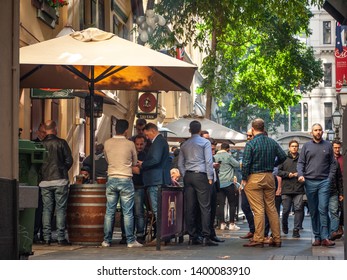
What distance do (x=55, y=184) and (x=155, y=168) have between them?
4.84ft

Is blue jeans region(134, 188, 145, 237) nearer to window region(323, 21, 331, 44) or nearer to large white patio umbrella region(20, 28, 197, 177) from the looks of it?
large white patio umbrella region(20, 28, 197, 177)

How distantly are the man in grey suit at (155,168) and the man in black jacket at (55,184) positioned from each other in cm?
113

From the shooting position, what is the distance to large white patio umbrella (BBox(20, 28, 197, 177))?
1483cm

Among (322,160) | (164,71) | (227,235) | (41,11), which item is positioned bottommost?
(227,235)

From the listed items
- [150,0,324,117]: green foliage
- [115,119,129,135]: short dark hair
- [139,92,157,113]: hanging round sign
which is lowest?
[115,119,129,135]: short dark hair

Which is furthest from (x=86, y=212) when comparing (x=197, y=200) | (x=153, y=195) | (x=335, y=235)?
(x=335, y=235)

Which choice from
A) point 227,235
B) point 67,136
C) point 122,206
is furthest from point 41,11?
point 122,206

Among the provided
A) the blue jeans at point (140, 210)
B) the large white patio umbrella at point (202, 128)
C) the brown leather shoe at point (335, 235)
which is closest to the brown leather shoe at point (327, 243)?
the brown leather shoe at point (335, 235)

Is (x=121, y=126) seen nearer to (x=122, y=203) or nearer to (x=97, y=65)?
(x=97, y=65)

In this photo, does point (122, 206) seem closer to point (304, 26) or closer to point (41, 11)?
point (41, 11)

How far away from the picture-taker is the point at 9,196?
8711 mm

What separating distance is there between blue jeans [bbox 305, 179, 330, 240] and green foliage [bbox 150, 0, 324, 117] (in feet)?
24.1

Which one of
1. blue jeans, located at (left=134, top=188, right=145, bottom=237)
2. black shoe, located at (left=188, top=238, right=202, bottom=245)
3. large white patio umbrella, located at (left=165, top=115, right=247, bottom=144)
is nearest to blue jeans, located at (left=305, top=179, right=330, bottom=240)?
black shoe, located at (left=188, top=238, right=202, bottom=245)
